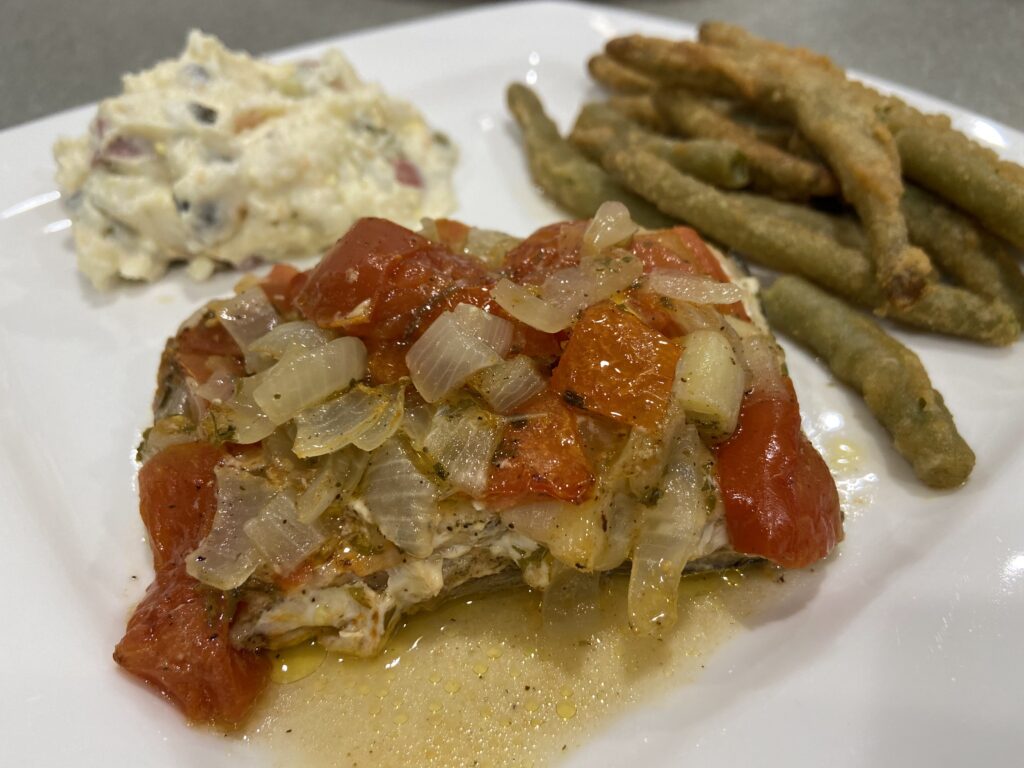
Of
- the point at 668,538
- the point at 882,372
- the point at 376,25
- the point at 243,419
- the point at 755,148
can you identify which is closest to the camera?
the point at 668,538

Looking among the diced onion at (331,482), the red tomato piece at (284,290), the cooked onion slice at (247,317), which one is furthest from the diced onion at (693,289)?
the cooked onion slice at (247,317)

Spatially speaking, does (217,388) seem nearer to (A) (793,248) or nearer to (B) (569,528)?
(B) (569,528)

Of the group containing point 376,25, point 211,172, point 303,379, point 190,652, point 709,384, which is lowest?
point 190,652

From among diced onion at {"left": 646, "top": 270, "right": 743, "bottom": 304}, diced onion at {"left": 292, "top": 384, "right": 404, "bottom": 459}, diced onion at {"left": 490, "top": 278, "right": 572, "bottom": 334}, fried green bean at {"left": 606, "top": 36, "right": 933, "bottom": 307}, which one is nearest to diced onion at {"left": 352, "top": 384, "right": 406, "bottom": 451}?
diced onion at {"left": 292, "top": 384, "right": 404, "bottom": 459}

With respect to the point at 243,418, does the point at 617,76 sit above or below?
above

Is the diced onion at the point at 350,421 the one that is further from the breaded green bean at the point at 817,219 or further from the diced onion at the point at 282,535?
the breaded green bean at the point at 817,219

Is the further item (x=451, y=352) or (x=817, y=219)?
(x=817, y=219)

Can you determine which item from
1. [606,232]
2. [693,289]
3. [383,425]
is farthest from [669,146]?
[383,425]

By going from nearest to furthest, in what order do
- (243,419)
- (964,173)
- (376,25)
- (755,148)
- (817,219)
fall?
(243,419), (964,173), (817,219), (755,148), (376,25)

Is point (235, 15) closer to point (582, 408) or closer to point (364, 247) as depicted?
point (364, 247)
